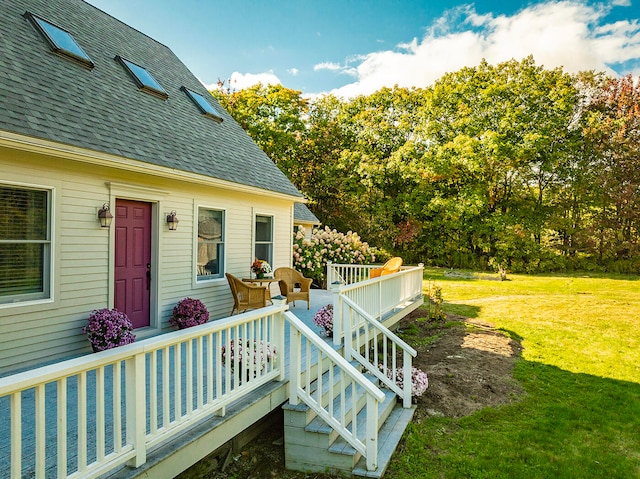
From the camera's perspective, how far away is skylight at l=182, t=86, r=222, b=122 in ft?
30.7

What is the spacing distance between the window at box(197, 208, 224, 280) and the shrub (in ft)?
15.9

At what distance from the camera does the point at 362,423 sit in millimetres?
4695

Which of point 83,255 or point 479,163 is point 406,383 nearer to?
point 83,255

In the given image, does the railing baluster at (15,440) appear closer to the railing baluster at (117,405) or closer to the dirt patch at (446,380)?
the railing baluster at (117,405)

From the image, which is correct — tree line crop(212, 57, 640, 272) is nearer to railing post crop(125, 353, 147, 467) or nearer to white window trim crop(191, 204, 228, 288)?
white window trim crop(191, 204, 228, 288)

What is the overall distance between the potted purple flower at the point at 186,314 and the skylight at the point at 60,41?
425 cm

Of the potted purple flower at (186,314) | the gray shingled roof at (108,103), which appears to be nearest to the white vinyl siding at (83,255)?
the potted purple flower at (186,314)

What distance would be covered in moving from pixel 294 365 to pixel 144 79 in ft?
21.6

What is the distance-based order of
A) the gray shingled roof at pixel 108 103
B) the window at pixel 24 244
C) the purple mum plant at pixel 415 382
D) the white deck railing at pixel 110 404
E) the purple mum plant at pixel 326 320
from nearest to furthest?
the white deck railing at pixel 110 404 → the window at pixel 24 244 → the gray shingled roof at pixel 108 103 → the purple mum plant at pixel 415 382 → the purple mum plant at pixel 326 320

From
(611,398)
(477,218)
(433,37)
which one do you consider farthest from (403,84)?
(611,398)

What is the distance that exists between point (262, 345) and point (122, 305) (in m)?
3.02

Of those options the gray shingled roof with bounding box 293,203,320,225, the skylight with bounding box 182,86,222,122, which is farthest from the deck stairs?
the gray shingled roof with bounding box 293,203,320,225

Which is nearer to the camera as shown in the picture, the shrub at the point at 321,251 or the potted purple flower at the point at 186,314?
the potted purple flower at the point at 186,314

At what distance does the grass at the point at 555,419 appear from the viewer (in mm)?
4191
